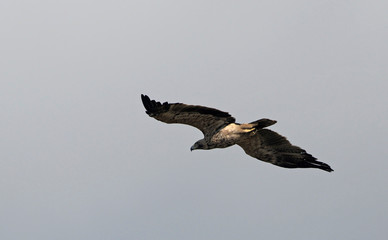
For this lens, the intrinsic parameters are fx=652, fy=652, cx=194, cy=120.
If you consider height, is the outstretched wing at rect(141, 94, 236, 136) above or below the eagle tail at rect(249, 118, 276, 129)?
above

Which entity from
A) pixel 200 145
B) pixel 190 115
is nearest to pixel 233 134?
pixel 200 145

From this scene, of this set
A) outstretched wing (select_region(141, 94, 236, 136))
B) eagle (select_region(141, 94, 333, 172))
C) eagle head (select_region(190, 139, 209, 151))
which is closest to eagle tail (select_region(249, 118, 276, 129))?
eagle (select_region(141, 94, 333, 172))

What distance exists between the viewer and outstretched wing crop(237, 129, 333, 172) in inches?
754

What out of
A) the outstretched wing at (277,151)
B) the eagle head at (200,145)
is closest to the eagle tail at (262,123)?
the outstretched wing at (277,151)

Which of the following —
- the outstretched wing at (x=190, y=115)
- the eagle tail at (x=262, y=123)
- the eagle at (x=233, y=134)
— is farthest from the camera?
the eagle tail at (x=262, y=123)

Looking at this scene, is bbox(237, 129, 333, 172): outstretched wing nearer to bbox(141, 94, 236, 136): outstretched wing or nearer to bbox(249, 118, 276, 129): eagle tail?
bbox(249, 118, 276, 129): eagle tail

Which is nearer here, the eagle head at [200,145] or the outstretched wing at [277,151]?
the eagle head at [200,145]

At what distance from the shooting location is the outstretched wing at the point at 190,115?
56.6ft

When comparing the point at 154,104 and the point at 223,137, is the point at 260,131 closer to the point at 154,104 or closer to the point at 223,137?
the point at 223,137

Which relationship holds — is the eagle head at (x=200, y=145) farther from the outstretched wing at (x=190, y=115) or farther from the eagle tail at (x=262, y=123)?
the eagle tail at (x=262, y=123)

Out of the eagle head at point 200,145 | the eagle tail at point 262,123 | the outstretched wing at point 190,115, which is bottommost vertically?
the eagle head at point 200,145

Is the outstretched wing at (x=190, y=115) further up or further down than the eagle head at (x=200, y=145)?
further up

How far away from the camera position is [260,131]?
19.0 metres

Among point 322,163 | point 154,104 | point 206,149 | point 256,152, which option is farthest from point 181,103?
point 322,163
